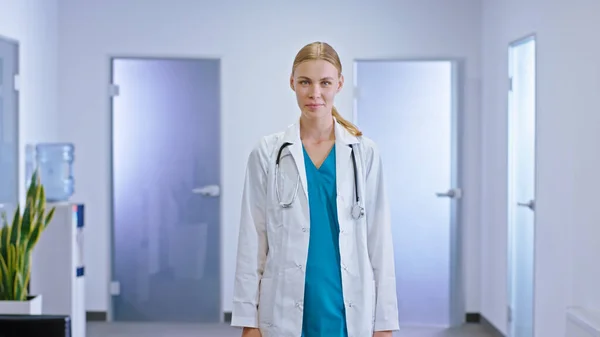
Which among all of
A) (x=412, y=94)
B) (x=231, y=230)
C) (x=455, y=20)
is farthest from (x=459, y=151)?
(x=231, y=230)

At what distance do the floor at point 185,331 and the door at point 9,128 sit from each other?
1.16 metres

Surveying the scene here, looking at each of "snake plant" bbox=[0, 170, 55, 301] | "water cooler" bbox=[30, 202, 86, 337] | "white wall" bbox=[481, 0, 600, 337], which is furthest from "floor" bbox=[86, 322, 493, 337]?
"snake plant" bbox=[0, 170, 55, 301]

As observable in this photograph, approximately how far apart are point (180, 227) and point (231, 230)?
14.1 inches

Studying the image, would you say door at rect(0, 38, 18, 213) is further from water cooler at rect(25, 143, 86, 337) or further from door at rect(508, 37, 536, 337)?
door at rect(508, 37, 536, 337)

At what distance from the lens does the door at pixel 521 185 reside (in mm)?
5027

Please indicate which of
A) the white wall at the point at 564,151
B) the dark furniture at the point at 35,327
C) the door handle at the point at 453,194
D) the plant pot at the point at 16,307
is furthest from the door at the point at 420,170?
the dark furniture at the point at 35,327

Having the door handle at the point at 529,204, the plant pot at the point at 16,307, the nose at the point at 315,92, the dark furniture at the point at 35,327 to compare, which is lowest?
the plant pot at the point at 16,307

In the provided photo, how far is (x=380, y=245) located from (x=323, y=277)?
168 mm

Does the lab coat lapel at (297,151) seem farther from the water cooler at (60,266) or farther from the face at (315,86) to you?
the water cooler at (60,266)

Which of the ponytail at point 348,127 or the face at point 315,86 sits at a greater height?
the face at point 315,86

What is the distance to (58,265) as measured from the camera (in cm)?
509

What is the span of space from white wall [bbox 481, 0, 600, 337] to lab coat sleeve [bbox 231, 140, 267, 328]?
7.31 feet

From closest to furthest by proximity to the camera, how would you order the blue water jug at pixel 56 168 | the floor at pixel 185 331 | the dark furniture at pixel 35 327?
the dark furniture at pixel 35 327 < the blue water jug at pixel 56 168 < the floor at pixel 185 331

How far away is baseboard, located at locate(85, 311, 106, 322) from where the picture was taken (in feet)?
20.5
